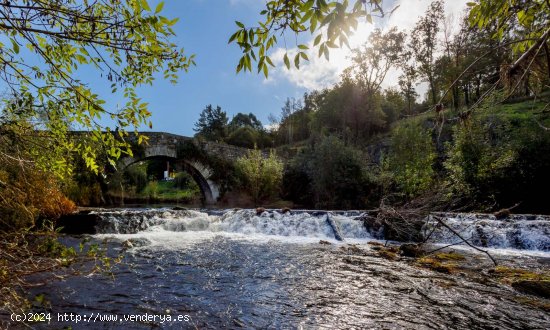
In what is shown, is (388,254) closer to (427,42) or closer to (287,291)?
(287,291)

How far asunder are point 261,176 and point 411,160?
9.31m

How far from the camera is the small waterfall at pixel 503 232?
7551 mm

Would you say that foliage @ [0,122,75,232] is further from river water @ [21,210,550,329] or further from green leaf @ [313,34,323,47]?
green leaf @ [313,34,323,47]

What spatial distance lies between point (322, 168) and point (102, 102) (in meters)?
15.6

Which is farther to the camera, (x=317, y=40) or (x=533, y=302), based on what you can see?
(x=533, y=302)

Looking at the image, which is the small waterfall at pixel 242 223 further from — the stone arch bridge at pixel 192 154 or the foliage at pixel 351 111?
the foliage at pixel 351 111

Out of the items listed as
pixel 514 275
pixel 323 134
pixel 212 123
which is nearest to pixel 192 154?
pixel 323 134

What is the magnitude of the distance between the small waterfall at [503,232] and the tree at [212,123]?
1585 inches

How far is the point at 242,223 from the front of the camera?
33.9 ft

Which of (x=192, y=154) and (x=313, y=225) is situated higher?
(x=192, y=154)

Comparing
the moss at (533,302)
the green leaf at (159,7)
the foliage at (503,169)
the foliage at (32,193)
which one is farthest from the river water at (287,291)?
the foliage at (503,169)

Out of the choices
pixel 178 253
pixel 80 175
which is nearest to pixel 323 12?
pixel 178 253

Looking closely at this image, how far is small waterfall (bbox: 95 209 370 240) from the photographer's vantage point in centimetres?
936

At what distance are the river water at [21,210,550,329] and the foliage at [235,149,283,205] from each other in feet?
40.4
